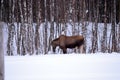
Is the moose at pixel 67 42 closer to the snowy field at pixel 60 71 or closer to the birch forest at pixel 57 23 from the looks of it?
the birch forest at pixel 57 23

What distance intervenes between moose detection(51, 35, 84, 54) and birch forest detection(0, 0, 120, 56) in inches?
2.4

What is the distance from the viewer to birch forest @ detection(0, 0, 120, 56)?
326cm

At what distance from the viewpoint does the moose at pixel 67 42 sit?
3.25 meters

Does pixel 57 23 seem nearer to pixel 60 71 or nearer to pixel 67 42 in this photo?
pixel 67 42

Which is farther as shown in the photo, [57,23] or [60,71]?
[57,23]

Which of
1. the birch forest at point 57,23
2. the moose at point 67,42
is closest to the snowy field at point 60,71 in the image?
the moose at point 67,42

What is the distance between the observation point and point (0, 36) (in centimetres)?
73

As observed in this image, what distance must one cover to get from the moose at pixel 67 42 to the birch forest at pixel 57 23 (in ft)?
0.20

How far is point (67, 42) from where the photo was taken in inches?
131

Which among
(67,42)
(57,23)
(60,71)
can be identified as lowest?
(60,71)

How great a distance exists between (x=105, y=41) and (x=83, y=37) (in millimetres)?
369

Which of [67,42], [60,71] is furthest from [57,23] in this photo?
[60,71]

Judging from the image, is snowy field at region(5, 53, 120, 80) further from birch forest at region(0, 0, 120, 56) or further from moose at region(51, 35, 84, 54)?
birch forest at region(0, 0, 120, 56)

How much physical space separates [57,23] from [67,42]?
1.01 feet
